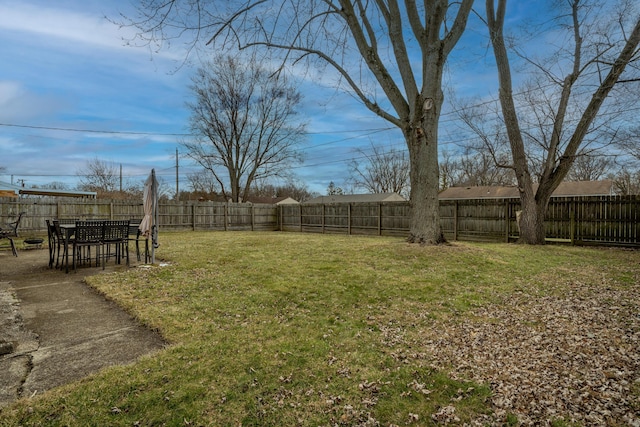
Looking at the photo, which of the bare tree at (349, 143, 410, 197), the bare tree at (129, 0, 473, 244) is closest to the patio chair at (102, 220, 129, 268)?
the bare tree at (129, 0, 473, 244)

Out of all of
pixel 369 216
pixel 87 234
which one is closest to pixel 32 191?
pixel 87 234

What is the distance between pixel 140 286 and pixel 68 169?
3514 cm

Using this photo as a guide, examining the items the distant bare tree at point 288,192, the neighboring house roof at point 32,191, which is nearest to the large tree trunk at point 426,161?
the neighboring house roof at point 32,191

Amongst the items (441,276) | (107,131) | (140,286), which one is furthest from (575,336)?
(107,131)

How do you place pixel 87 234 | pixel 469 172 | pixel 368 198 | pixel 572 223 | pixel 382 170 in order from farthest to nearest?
pixel 382 170 → pixel 469 172 → pixel 368 198 → pixel 572 223 → pixel 87 234

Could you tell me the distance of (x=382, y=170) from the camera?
3516 centimetres

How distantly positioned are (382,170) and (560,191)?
1636cm

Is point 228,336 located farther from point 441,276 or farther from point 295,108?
point 295,108

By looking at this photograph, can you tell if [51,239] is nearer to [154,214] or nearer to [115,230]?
[115,230]

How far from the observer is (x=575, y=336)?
2.95 metres

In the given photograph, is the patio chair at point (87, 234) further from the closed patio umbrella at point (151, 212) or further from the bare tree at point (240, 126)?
the bare tree at point (240, 126)

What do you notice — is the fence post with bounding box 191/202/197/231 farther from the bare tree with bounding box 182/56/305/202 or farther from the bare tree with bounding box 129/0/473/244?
the bare tree with bounding box 129/0/473/244

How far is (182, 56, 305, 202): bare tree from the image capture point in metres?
22.5

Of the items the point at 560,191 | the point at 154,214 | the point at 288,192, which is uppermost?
the point at 288,192
